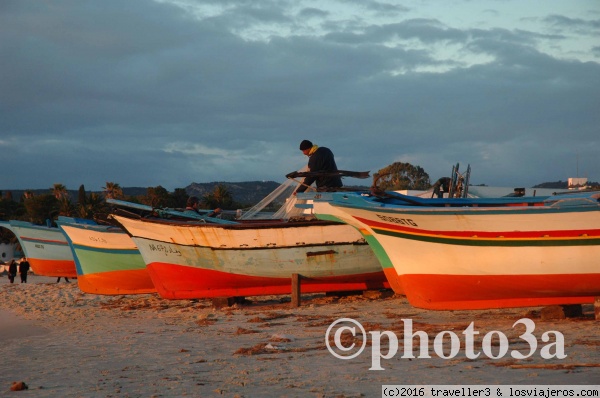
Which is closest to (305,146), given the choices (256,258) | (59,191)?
(256,258)

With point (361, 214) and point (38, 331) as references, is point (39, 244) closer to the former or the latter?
point (38, 331)

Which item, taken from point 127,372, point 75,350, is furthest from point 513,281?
point 75,350

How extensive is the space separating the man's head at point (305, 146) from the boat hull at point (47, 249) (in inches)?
577

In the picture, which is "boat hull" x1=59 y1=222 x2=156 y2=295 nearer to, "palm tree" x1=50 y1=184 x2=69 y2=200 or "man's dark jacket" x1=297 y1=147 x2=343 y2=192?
"man's dark jacket" x1=297 y1=147 x2=343 y2=192

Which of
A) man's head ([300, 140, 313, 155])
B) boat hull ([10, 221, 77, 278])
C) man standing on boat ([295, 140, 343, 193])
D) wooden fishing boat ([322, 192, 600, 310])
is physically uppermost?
man's head ([300, 140, 313, 155])

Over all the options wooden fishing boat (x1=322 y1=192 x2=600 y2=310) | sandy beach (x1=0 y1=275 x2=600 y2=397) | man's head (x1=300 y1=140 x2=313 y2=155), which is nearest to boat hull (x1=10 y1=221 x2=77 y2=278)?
sandy beach (x1=0 y1=275 x2=600 y2=397)

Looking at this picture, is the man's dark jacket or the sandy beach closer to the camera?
the sandy beach

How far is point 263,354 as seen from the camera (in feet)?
27.9

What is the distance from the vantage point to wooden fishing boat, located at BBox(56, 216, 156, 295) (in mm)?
18000

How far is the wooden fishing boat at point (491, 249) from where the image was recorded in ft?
30.5

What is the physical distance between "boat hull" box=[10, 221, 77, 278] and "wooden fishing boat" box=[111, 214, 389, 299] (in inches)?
497

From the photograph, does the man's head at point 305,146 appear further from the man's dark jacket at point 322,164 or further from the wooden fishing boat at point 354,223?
the wooden fishing boat at point 354,223

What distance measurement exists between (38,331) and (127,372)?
5925 mm

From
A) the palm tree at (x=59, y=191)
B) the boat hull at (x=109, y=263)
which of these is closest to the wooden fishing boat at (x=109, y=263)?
the boat hull at (x=109, y=263)
